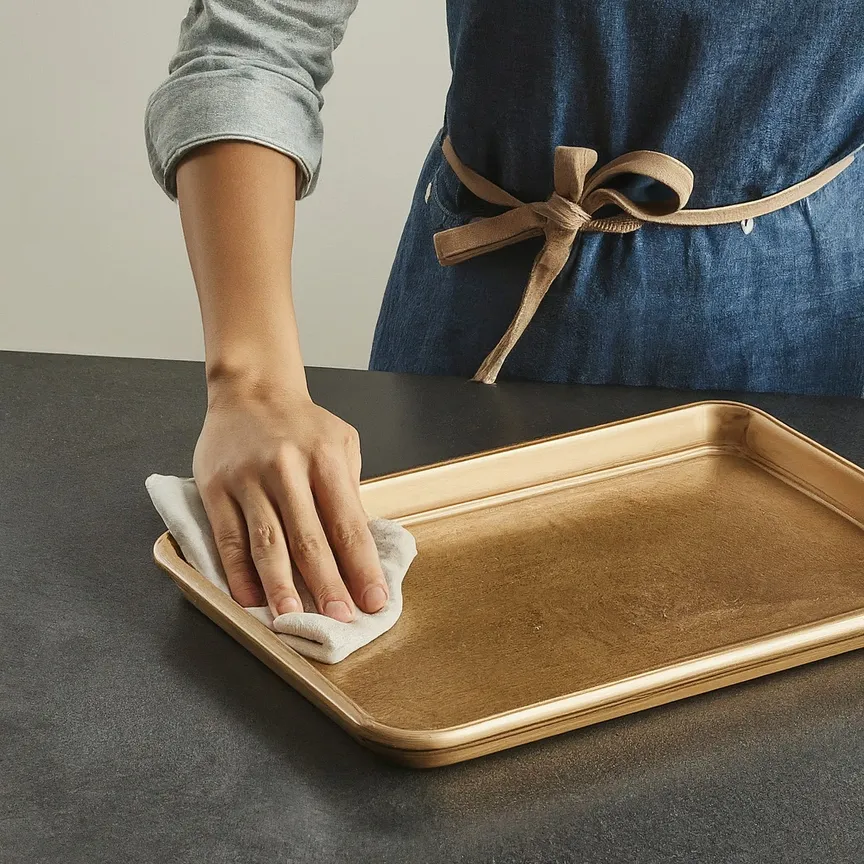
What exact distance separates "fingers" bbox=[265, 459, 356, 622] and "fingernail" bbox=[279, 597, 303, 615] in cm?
1

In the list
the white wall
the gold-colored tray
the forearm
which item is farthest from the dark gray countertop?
the white wall

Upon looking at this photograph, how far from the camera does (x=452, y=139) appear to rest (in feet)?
2.95

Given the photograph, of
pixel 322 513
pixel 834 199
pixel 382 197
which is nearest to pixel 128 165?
pixel 382 197

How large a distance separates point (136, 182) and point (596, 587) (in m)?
1.91

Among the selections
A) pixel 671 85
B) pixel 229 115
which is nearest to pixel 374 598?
pixel 229 115

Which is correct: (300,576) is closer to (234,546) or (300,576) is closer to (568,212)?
(234,546)

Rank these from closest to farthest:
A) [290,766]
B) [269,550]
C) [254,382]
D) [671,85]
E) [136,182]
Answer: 1. [290,766]
2. [269,550]
3. [254,382]
4. [671,85]
5. [136,182]

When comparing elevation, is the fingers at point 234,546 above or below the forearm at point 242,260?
below

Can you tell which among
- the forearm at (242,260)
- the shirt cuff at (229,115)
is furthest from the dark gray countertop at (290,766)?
the shirt cuff at (229,115)

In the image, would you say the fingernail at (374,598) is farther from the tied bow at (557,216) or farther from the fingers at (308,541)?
the tied bow at (557,216)

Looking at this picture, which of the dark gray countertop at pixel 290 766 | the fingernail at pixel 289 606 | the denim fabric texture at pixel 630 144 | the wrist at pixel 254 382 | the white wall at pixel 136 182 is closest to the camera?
the dark gray countertop at pixel 290 766

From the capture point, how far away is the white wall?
7.09 ft

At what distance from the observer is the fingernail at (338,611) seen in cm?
55

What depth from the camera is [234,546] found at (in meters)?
0.59
